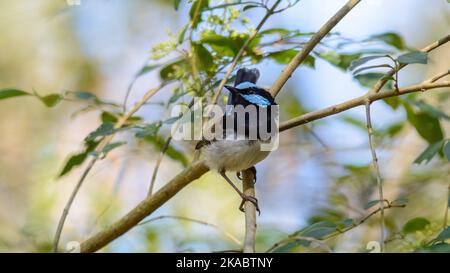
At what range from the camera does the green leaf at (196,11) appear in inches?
121

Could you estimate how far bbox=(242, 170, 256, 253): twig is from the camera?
2.17m

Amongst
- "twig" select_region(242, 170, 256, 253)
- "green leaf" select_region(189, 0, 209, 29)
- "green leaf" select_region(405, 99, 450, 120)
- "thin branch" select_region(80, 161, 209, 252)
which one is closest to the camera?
"twig" select_region(242, 170, 256, 253)

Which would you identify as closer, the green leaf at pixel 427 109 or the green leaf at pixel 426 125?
the green leaf at pixel 427 109

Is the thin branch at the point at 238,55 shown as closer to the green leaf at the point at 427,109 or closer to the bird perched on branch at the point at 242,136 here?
the bird perched on branch at the point at 242,136

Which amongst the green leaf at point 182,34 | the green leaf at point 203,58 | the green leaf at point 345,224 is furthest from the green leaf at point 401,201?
the green leaf at point 182,34

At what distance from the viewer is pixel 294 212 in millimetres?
5934

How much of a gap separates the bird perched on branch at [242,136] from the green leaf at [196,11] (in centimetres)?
39

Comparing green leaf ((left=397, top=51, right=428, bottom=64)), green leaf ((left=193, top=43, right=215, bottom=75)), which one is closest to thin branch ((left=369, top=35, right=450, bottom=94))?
green leaf ((left=397, top=51, right=428, bottom=64))

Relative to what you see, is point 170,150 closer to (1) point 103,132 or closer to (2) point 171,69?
(2) point 171,69

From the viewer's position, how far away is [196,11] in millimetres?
3062

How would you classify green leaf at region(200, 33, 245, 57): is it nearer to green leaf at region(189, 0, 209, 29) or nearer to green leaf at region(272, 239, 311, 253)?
green leaf at region(189, 0, 209, 29)

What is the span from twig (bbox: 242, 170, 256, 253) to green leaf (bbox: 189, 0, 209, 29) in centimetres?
83
